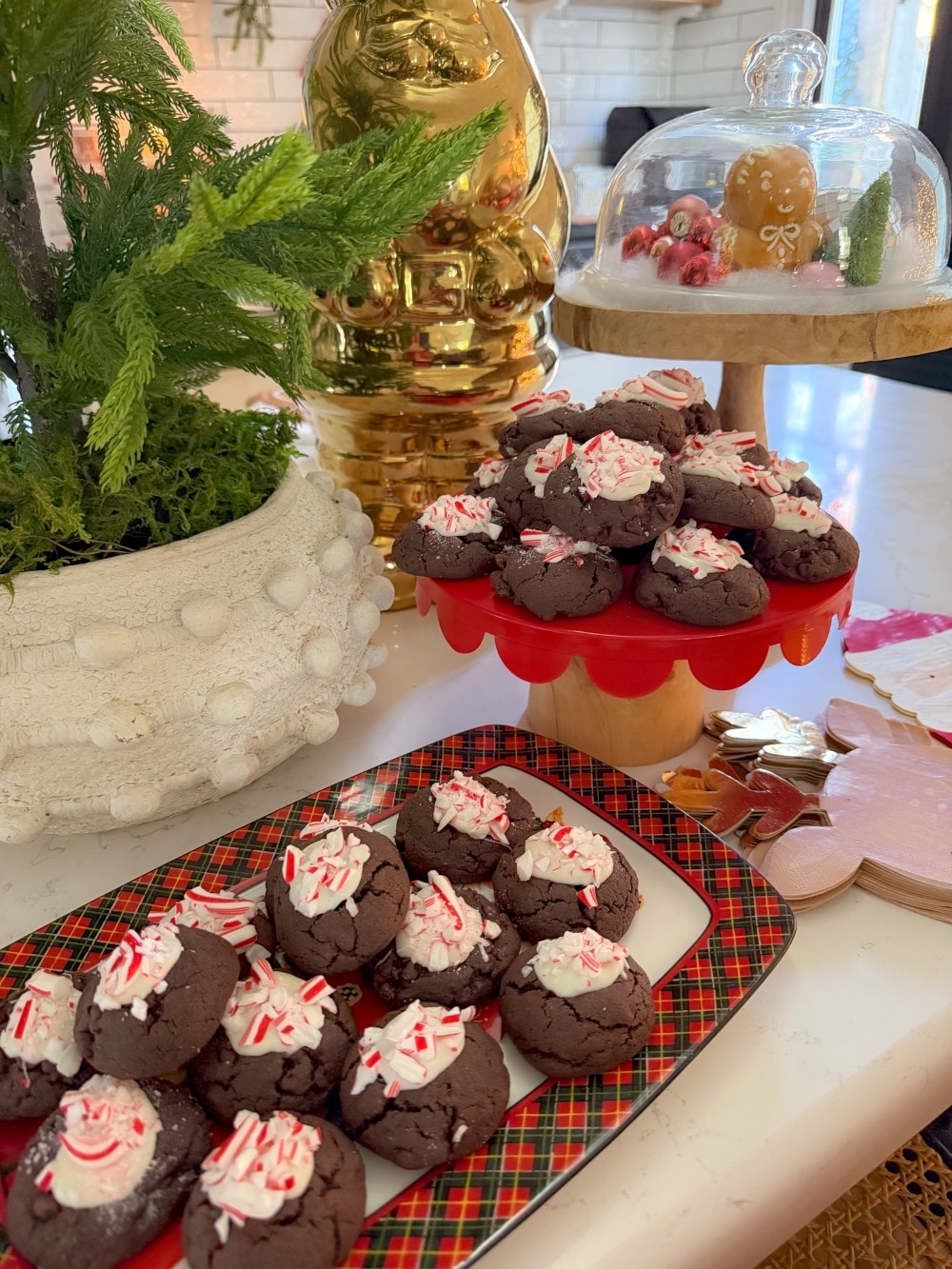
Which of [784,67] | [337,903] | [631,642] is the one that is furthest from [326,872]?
[784,67]

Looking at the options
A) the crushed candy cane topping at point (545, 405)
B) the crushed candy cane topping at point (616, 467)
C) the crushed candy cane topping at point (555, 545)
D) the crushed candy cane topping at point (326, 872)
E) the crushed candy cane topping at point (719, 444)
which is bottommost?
the crushed candy cane topping at point (326, 872)

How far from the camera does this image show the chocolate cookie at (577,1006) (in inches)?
20.5

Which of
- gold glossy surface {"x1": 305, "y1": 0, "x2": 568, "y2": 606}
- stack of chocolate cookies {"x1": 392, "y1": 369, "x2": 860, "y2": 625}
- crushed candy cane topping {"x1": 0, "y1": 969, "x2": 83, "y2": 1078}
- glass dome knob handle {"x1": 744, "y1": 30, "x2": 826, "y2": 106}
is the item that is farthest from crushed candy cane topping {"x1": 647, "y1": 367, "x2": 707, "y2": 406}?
crushed candy cane topping {"x1": 0, "y1": 969, "x2": 83, "y2": 1078}

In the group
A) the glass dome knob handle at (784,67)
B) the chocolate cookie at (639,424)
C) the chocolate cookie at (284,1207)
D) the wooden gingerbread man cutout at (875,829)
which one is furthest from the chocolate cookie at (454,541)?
the glass dome knob handle at (784,67)

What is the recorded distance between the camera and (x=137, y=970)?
51 centimetres

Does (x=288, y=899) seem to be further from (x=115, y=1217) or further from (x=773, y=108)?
(x=773, y=108)

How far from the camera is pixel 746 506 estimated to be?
0.69 metres

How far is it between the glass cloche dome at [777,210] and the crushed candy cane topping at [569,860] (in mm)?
553

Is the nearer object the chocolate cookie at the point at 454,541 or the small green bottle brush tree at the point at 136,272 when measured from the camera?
the small green bottle brush tree at the point at 136,272

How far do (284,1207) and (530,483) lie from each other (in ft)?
1.67

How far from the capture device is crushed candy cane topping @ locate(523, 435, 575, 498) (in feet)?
2.40

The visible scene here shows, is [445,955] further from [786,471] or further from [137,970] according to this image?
[786,471]

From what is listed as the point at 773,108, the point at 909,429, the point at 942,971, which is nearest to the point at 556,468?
the point at 942,971

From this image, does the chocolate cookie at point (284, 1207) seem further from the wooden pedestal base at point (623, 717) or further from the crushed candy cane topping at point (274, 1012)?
the wooden pedestal base at point (623, 717)
